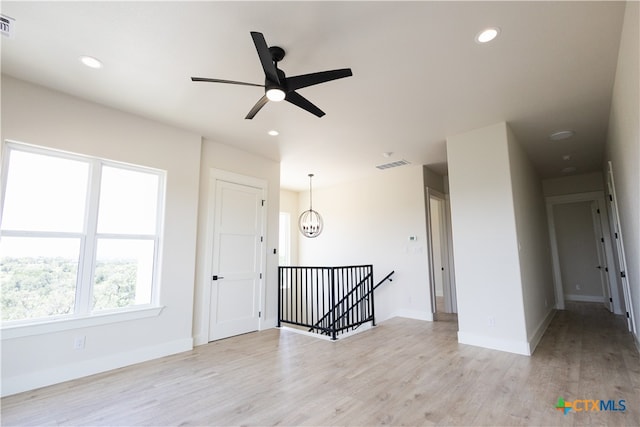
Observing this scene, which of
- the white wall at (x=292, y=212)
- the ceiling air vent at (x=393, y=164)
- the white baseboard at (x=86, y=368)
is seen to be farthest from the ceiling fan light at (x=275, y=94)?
the white wall at (x=292, y=212)

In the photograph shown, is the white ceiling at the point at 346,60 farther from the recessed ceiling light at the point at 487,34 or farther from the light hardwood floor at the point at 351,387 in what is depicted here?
the light hardwood floor at the point at 351,387

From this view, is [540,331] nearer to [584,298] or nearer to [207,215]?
[584,298]

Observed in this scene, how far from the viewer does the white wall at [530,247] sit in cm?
382

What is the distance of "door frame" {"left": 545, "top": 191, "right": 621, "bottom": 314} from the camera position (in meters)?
5.68

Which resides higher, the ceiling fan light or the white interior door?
the ceiling fan light

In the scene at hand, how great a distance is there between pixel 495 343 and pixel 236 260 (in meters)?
3.64

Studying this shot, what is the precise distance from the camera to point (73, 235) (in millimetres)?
3133

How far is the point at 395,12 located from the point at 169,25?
1650 millimetres

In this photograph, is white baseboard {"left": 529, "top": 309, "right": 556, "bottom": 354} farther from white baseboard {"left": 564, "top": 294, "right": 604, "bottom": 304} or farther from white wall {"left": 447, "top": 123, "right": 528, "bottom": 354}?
white baseboard {"left": 564, "top": 294, "right": 604, "bottom": 304}

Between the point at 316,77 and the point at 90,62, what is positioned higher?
the point at 90,62

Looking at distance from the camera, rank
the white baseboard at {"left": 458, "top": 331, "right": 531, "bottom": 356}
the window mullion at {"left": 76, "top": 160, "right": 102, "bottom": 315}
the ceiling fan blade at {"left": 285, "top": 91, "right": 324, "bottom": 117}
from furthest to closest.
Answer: the white baseboard at {"left": 458, "top": 331, "right": 531, "bottom": 356}, the window mullion at {"left": 76, "top": 160, "right": 102, "bottom": 315}, the ceiling fan blade at {"left": 285, "top": 91, "right": 324, "bottom": 117}

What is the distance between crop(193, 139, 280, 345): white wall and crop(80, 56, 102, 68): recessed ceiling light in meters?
1.74

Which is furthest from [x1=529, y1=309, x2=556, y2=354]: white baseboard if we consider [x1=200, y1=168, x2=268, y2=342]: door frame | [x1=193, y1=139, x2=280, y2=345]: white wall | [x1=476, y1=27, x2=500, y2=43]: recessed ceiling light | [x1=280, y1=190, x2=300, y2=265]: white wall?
[x1=280, y1=190, x2=300, y2=265]: white wall

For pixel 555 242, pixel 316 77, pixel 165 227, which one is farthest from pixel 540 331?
pixel 165 227
